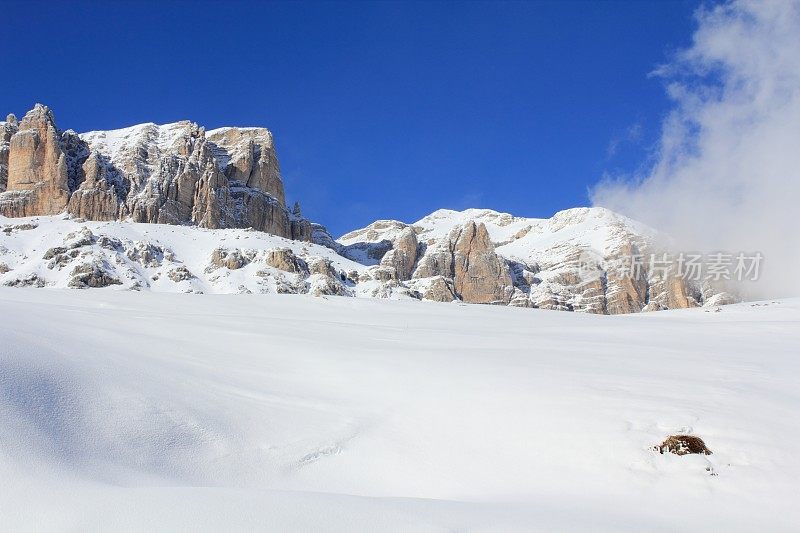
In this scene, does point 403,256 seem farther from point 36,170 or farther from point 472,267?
point 36,170

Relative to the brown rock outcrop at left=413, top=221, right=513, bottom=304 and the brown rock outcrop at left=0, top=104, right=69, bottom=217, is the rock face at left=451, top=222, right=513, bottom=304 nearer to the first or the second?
the brown rock outcrop at left=413, top=221, right=513, bottom=304

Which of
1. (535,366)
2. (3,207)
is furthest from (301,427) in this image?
(3,207)

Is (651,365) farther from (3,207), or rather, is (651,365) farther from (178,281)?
(3,207)

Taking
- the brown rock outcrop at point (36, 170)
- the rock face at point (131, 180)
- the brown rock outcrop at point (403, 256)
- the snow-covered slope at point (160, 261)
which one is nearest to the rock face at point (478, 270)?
the brown rock outcrop at point (403, 256)

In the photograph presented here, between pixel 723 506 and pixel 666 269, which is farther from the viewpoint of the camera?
pixel 666 269

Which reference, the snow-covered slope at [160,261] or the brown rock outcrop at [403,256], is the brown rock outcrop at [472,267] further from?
the snow-covered slope at [160,261]

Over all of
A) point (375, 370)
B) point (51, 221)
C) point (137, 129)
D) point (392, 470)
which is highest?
point (137, 129)

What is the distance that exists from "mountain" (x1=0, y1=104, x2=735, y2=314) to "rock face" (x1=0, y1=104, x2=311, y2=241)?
0.32m

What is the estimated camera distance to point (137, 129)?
476ft

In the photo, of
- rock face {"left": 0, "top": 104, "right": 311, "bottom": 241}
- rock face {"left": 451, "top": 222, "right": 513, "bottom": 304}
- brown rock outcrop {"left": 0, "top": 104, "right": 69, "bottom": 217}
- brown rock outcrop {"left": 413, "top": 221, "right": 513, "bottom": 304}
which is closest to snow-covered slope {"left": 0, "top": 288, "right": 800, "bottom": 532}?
rock face {"left": 0, "top": 104, "right": 311, "bottom": 241}

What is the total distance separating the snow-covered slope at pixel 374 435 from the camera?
4.52 m

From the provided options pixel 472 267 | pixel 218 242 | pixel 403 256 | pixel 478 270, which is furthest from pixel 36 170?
pixel 478 270

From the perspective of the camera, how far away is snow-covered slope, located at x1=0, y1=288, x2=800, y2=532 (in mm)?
4523

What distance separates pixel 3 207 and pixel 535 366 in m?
127
